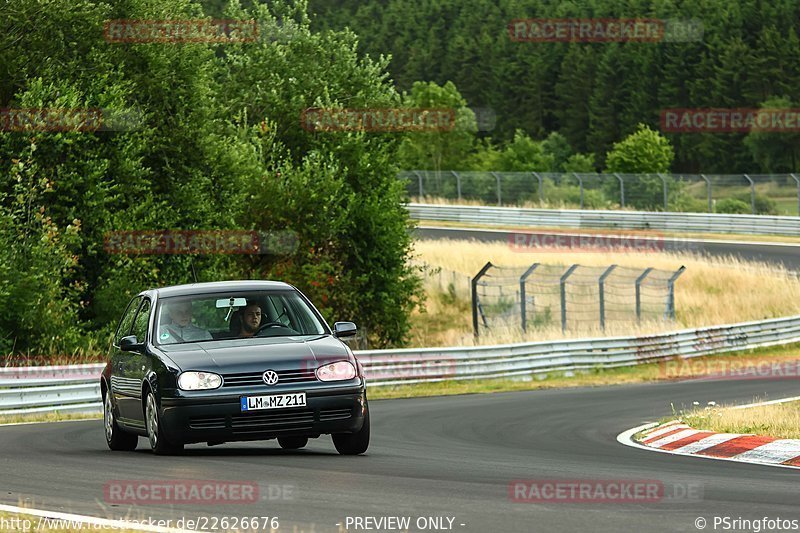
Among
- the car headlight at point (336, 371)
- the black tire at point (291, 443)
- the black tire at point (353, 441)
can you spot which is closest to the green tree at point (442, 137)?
the black tire at point (291, 443)

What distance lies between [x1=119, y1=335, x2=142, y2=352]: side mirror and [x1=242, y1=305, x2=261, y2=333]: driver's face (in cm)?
95

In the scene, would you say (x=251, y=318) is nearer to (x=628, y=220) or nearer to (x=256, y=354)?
(x=256, y=354)

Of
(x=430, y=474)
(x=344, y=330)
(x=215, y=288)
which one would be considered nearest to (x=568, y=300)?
(x=215, y=288)

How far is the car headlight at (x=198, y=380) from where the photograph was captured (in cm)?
1084

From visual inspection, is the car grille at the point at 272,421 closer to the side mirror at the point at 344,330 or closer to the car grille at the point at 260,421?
the car grille at the point at 260,421

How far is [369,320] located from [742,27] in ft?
265

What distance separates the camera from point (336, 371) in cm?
1108

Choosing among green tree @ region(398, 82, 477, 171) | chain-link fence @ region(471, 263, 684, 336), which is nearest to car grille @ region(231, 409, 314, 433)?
chain-link fence @ region(471, 263, 684, 336)

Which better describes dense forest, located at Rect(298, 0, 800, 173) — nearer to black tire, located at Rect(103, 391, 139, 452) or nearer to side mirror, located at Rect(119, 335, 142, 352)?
black tire, located at Rect(103, 391, 139, 452)

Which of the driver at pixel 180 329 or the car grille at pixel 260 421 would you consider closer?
the car grille at pixel 260 421

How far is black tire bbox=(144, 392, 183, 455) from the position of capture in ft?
36.6

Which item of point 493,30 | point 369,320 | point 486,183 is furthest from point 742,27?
point 369,320

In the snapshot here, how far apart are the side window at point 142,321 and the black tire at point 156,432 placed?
853 mm

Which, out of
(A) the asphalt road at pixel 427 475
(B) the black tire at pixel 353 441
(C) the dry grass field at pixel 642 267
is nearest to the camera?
(A) the asphalt road at pixel 427 475
